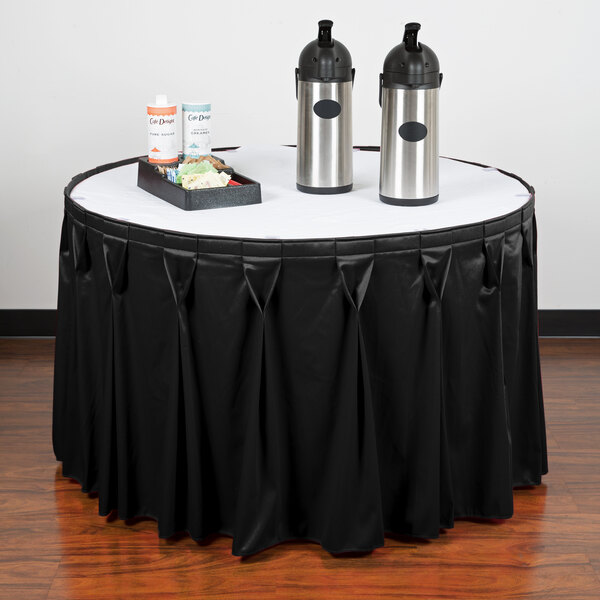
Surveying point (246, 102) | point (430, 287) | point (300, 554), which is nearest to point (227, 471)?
point (300, 554)

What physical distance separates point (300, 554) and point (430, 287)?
667 mm

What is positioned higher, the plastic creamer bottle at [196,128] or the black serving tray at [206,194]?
the plastic creamer bottle at [196,128]

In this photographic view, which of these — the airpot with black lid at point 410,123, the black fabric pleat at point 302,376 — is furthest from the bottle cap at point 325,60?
the black fabric pleat at point 302,376

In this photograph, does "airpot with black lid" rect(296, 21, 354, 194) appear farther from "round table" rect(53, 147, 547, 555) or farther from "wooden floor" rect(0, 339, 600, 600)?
"wooden floor" rect(0, 339, 600, 600)

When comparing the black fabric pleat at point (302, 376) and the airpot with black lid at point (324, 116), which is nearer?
the black fabric pleat at point (302, 376)

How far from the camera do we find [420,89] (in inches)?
81.4

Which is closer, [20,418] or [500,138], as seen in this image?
[20,418]

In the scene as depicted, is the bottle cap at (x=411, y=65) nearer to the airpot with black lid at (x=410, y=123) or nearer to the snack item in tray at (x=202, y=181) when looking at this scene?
the airpot with black lid at (x=410, y=123)

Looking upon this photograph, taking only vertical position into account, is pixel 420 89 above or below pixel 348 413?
above

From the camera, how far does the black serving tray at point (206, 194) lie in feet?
6.97

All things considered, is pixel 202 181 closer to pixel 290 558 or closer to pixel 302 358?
pixel 302 358

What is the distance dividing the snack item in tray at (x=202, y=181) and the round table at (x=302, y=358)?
0.26 feet

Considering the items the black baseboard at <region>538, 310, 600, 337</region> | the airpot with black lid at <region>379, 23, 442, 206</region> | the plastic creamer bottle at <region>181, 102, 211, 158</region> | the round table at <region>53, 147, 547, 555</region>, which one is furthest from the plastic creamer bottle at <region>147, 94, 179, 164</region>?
the black baseboard at <region>538, 310, 600, 337</region>

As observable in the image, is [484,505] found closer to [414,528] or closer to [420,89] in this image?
[414,528]
